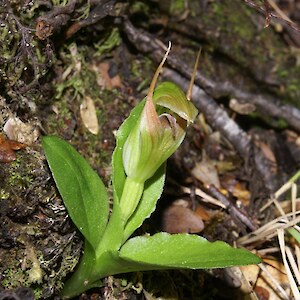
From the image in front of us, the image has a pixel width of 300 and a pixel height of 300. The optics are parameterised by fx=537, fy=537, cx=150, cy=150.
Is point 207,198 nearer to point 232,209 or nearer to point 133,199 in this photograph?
point 232,209

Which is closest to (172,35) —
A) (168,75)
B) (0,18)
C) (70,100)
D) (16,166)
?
(168,75)

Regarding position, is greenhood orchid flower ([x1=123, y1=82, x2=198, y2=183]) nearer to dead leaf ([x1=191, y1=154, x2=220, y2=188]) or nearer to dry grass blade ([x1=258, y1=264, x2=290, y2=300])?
dry grass blade ([x1=258, y1=264, x2=290, y2=300])

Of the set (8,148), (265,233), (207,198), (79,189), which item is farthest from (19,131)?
(265,233)

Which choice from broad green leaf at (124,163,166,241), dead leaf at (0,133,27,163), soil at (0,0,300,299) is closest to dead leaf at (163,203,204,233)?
soil at (0,0,300,299)

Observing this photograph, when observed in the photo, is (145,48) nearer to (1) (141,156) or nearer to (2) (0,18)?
(2) (0,18)

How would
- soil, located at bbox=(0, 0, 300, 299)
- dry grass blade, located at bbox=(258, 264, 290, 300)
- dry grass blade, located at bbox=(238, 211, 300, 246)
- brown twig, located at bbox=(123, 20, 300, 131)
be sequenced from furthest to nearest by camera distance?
brown twig, located at bbox=(123, 20, 300, 131) → dry grass blade, located at bbox=(238, 211, 300, 246) → dry grass blade, located at bbox=(258, 264, 290, 300) → soil, located at bbox=(0, 0, 300, 299)

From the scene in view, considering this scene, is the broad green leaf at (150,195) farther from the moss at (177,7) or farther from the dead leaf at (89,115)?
the moss at (177,7)
